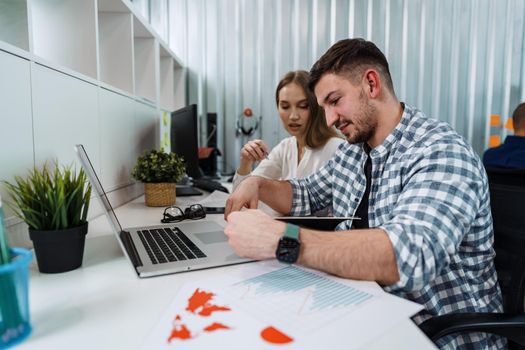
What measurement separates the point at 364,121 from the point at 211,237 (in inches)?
21.9

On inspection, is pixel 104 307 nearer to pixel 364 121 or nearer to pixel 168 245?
pixel 168 245

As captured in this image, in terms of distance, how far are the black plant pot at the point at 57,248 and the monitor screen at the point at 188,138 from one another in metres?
1.03

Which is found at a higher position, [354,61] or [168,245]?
[354,61]

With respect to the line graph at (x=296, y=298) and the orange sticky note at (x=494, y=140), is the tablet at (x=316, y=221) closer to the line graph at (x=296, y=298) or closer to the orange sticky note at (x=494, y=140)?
the line graph at (x=296, y=298)

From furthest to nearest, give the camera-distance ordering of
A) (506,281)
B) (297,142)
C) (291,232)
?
1. (297,142)
2. (506,281)
3. (291,232)

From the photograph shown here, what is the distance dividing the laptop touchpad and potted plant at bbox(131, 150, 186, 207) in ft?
1.91

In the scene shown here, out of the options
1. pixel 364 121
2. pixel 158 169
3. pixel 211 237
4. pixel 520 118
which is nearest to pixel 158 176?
pixel 158 169

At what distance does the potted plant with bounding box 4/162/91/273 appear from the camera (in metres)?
0.70

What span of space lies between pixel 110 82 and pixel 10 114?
3.04 ft

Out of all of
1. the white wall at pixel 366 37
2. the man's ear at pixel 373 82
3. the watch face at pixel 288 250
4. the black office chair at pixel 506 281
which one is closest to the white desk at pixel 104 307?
the watch face at pixel 288 250

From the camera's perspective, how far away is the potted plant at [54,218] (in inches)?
27.6

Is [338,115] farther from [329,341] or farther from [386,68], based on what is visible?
[329,341]

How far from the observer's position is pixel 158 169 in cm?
153

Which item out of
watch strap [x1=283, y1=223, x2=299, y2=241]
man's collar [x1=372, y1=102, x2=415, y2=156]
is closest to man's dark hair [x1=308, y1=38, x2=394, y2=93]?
man's collar [x1=372, y1=102, x2=415, y2=156]
